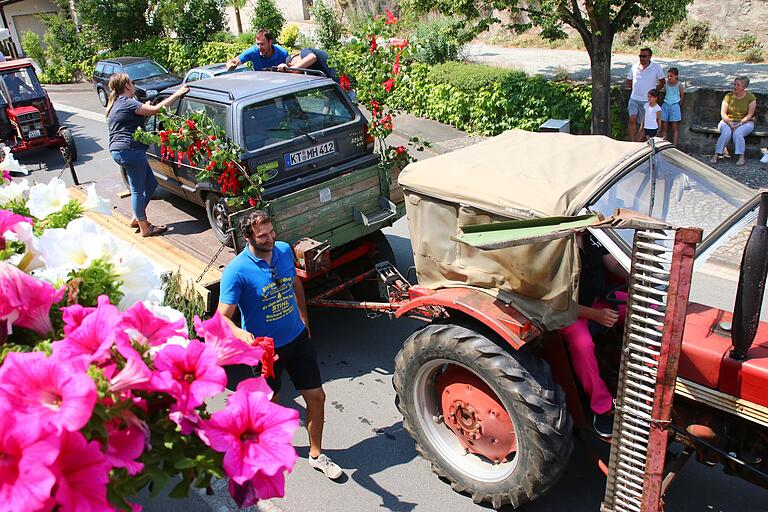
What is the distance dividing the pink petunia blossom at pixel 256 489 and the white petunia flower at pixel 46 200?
1278mm

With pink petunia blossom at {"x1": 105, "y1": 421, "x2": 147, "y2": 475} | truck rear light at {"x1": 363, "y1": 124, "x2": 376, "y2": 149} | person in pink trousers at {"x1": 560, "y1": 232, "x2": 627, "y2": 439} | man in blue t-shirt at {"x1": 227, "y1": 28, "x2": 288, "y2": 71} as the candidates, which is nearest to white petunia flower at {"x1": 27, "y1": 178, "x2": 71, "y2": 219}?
pink petunia blossom at {"x1": 105, "y1": 421, "x2": 147, "y2": 475}

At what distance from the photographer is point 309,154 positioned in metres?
6.25

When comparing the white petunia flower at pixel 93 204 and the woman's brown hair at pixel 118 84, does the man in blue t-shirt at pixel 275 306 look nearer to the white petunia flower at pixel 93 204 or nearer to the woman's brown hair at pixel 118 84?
the white petunia flower at pixel 93 204

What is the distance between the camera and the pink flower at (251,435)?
4.96ft

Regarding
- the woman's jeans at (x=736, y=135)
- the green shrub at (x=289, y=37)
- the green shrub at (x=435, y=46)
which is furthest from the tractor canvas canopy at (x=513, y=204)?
the green shrub at (x=289, y=37)

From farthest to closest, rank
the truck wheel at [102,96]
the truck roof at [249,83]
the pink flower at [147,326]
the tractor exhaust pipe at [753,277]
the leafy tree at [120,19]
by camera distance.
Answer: the leafy tree at [120,19]
the truck wheel at [102,96]
the truck roof at [249,83]
the tractor exhaust pipe at [753,277]
the pink flower at [147,326]

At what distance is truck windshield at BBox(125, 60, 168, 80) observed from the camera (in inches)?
745

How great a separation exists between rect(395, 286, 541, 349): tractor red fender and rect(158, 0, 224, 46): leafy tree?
2128cm

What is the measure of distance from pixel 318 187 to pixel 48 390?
4.53 metres

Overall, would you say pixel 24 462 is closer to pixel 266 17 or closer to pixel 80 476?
pixel 80 476

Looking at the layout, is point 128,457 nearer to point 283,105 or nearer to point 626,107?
point 283,105

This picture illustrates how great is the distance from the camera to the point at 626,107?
11.8 m

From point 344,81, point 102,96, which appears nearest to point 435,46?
point 344,81

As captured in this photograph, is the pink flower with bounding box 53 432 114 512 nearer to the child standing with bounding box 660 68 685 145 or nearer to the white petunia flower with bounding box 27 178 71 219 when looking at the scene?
the white petunia flower with bounding box 27 178 71 219
